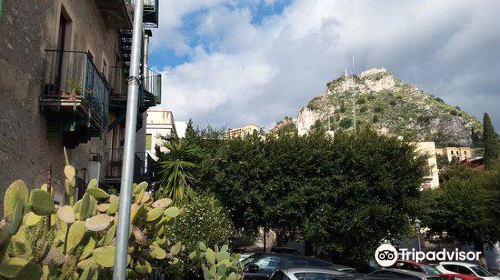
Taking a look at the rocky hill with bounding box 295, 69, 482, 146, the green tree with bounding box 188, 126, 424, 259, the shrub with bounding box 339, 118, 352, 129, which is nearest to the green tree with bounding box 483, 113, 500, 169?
the rocky hill with bounding box 295, 69, 482, 146

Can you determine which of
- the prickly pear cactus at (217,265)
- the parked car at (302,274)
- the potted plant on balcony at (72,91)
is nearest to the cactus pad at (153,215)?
the prickly pear cactus at (217,265)

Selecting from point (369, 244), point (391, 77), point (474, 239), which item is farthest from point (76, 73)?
point (391, 77)

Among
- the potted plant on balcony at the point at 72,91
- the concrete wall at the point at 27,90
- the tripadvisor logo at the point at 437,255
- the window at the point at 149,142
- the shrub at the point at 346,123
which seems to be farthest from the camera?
the shrub at the point at 346,123

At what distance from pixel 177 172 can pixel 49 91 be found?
403 inches

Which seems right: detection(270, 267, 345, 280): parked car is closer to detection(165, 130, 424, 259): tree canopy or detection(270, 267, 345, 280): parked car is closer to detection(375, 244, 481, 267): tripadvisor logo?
detection(165, 130, 424, 259): tree canopy

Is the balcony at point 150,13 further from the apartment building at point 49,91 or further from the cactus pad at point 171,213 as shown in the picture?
the cactus pad at point 171,213

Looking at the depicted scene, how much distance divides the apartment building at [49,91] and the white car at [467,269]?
1827 cm

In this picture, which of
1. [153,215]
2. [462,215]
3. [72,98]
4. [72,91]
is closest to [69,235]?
[153,215]

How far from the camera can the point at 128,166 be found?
4637 millimetres

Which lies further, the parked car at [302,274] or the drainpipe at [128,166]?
the parked car at [302,274]

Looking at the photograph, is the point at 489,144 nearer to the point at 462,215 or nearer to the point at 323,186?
the point at 462,215

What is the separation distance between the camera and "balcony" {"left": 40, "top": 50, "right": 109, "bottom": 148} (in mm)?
8422

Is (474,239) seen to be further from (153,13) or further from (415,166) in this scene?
(153,13)

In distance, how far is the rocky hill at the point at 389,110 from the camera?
117 metres
